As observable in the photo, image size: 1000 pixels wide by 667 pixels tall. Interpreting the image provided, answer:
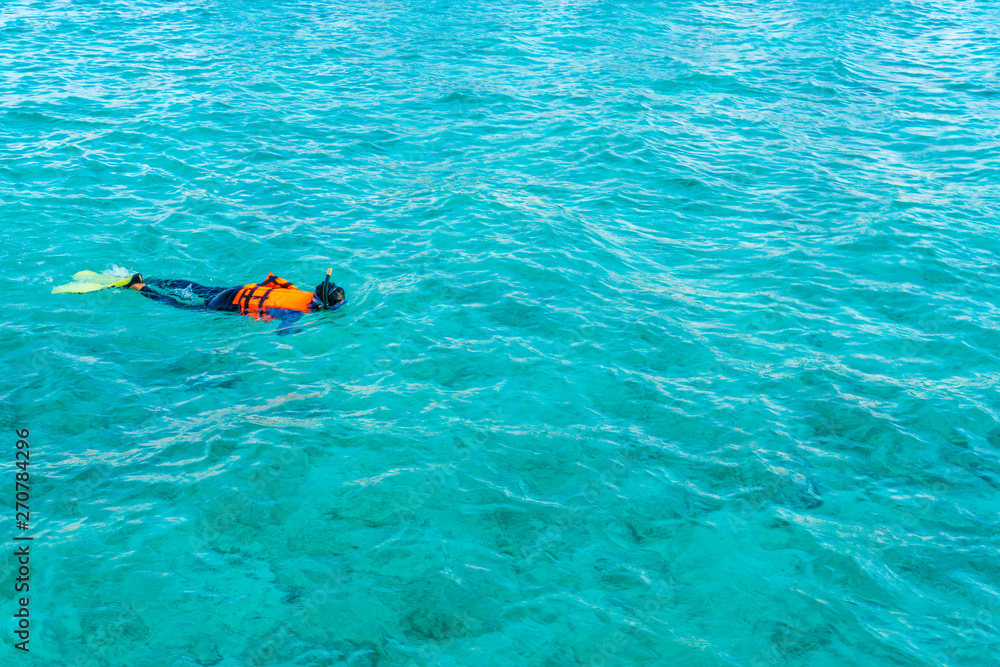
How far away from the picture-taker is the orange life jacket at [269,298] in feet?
35.8

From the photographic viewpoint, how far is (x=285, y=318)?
1101 centimetres

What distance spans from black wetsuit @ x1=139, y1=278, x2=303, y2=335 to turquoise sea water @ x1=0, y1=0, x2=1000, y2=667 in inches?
11.4

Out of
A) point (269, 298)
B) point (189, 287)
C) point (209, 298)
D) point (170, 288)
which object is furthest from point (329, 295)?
point (170, 288)

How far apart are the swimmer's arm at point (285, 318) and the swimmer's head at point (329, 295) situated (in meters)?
0.42

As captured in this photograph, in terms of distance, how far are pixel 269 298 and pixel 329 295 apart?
0.89m

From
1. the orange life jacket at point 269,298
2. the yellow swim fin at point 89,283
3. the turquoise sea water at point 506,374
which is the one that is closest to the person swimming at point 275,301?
the orange life jacket at point 269,298

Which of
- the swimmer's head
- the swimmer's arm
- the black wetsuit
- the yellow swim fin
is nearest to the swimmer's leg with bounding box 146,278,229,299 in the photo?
the black wetsuit

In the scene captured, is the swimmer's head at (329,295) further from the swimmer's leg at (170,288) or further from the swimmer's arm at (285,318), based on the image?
the swimmer's leg at (170,288)

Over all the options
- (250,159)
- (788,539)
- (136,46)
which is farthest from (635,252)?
(136,46)

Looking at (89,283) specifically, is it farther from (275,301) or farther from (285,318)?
(285,318)

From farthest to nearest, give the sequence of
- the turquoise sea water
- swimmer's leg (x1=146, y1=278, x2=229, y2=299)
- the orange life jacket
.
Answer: swimmer's leg (x1=146, y1=278, x2=229, y2=299), the orange life jacket, the turquoise sea water

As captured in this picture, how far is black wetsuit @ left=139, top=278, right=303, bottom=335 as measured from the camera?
10984 millimetres

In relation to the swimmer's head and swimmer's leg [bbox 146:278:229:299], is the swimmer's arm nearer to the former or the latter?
the swimmer's head

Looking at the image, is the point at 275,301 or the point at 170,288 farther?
the point at 170,288
